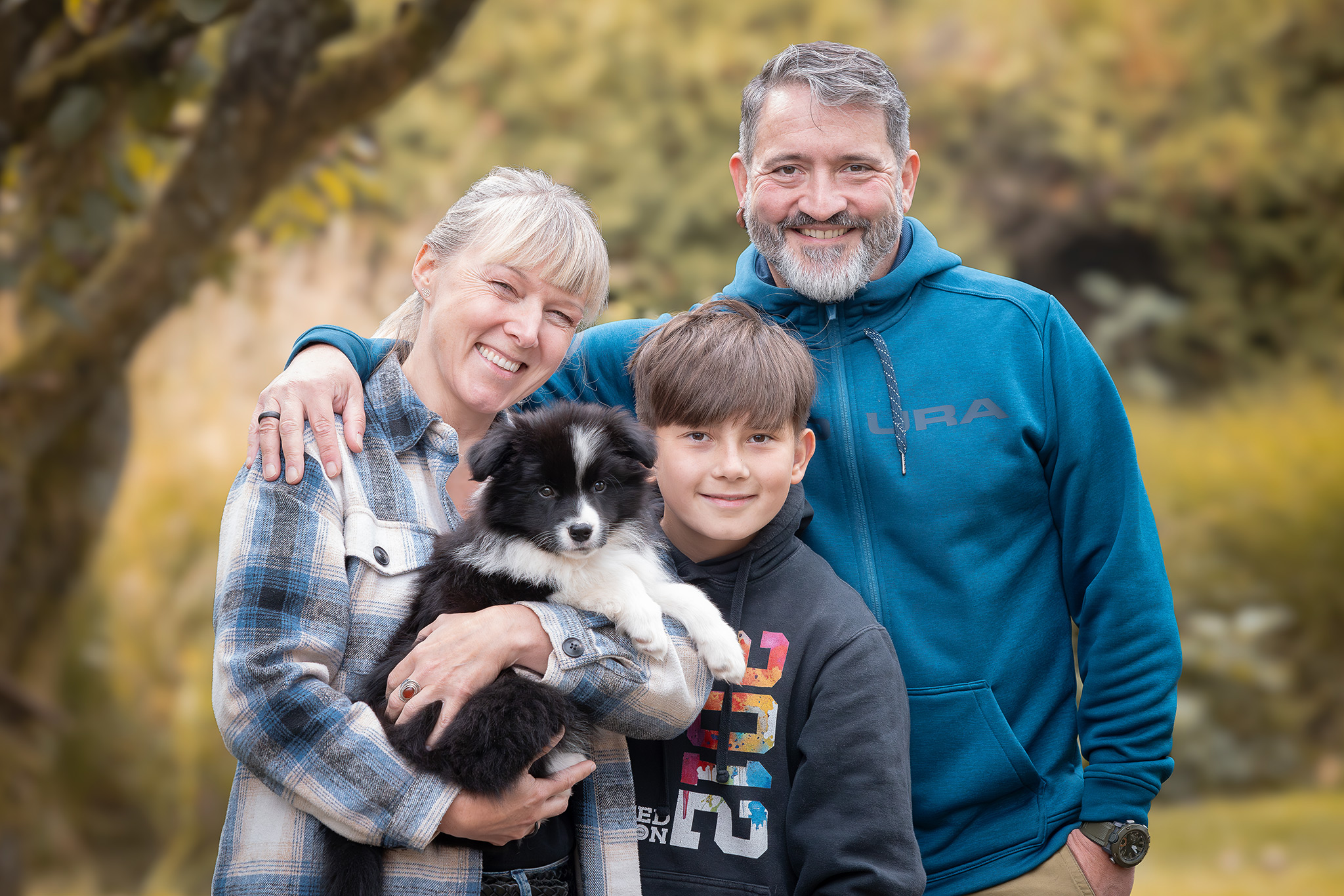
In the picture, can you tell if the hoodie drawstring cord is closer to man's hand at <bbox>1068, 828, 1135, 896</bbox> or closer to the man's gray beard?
the man's gray beard

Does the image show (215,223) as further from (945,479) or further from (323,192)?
(945,479)

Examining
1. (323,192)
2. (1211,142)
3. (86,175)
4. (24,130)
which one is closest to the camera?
(24,130)

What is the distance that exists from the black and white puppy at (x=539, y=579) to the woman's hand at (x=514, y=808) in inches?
0.9

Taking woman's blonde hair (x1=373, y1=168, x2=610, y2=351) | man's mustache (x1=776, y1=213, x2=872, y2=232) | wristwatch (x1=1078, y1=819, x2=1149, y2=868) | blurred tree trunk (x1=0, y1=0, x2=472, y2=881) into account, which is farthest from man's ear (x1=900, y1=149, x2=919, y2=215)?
blurred tree trunk (x1=0, y1=0, x2=472, y2=881)

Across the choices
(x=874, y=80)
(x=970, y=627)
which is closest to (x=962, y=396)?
(x=970, y=627)

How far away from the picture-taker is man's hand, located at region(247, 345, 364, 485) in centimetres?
209

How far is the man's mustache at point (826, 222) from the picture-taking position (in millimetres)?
2555

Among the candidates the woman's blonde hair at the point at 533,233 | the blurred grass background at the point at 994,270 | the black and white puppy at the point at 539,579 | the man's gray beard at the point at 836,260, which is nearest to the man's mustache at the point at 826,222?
the man's gray beard at the point at 836,260

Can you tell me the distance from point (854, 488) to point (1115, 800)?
0.90 meters

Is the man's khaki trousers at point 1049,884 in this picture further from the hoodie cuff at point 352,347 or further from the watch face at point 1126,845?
the hoodie cuff at point 352,347

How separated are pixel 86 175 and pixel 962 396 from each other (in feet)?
11.3

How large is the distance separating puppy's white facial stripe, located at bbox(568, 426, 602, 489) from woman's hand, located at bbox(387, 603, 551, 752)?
35 cm

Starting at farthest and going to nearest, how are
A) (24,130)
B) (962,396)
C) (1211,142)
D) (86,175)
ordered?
(1211,142)
(86,175)
(24,130)
(962,396)

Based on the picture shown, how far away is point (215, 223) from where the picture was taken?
149 inches
